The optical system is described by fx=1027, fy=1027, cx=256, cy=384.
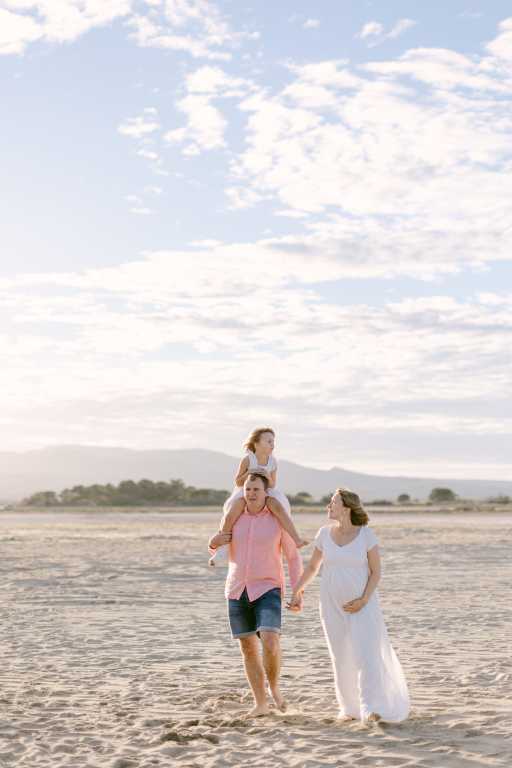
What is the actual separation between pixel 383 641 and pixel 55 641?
17.4 feet

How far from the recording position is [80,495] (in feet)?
251

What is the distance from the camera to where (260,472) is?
7996 millimetres

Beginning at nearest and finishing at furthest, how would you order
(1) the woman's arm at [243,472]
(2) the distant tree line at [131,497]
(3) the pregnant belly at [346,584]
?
(3) the pregnant belly at [346,584], (1) the woman's arm at [243,472], (2) the distant tree line at [131,497]

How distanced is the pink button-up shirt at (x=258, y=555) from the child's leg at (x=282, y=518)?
57 mm

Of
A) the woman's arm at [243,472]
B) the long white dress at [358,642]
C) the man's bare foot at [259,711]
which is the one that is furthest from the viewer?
the woman's arm at [243,472]

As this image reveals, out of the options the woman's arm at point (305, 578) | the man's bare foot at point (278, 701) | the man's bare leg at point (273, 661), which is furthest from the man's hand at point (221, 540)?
the man's bare foot at point (278, 701)

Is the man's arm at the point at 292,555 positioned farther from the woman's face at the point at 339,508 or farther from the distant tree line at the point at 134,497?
the distant tree line at the point at 134,497

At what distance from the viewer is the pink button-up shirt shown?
7898 mm

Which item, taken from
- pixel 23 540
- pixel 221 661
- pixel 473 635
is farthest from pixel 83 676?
pixel 23 540

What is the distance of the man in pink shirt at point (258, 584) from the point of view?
7867 mm

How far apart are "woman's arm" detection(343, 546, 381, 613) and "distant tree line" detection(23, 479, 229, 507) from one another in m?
66.4

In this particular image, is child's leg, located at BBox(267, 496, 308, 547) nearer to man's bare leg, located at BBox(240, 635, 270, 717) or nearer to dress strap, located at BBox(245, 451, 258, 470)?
dress strap, located at BBox(245, 451, 258, 470)

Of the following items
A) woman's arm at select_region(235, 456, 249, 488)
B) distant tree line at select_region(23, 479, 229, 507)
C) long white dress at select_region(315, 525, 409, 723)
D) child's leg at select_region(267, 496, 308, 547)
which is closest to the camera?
long white dress at select_region(315, 525, 409, 723)

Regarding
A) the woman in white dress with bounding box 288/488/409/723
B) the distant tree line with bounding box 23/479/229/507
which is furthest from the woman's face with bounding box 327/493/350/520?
the distant tree line with bounding box 23/479/229/507
